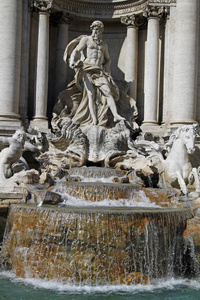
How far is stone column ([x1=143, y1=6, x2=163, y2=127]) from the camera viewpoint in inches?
608

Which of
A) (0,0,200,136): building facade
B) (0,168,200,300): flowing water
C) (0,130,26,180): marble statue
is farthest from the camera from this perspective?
(0,0,200,136): building facade

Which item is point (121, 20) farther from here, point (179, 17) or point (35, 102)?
point (35, 102)

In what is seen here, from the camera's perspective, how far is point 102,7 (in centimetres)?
1655

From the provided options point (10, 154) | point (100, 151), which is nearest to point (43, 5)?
point (100, 151)

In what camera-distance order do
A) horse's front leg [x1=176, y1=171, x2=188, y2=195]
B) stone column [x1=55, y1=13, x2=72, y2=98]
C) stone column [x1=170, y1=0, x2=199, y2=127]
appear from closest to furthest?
horse's front leg [x1=176, y1=171, x2=188, y2=195] → stone column [x1=170, y1=0, x2=199, y2=127] → stone column [x1=55, y1=13, x2=72, y2=98]

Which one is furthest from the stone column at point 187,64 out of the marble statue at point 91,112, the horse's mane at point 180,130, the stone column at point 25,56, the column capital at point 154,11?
the stone column at point 25,56

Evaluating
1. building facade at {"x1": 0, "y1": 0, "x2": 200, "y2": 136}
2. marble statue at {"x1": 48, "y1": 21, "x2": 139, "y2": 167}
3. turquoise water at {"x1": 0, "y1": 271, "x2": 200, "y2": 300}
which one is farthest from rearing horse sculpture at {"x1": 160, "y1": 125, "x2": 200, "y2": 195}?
turquoise water at {"x1": 0, "y1": 271, "x2": 200, "y2": 300}

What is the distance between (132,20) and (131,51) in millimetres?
1087

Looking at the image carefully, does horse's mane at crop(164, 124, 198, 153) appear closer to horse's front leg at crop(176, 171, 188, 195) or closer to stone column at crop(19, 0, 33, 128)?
horse's front leg at crop(176, 171, 188, 195)

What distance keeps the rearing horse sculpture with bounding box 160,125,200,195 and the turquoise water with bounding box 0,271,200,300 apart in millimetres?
3483

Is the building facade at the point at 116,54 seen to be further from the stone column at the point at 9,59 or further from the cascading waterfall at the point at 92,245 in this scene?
the cascading waterfall at the point at 92,245

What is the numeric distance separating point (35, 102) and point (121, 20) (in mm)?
4381

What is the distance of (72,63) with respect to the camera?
14.8m

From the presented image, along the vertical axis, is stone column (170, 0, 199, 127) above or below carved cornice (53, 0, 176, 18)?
below
